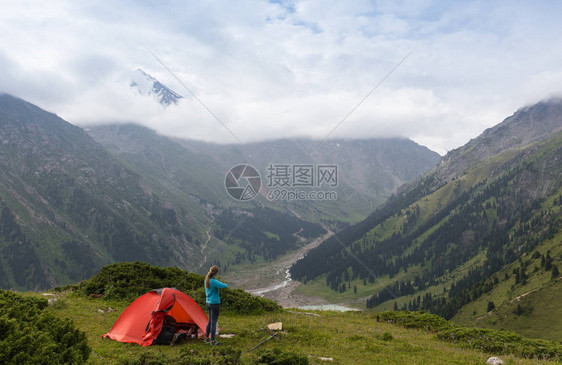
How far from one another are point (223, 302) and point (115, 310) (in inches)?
295

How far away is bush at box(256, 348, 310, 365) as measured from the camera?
13598 mm

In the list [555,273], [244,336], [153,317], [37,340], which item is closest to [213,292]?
[244,336]

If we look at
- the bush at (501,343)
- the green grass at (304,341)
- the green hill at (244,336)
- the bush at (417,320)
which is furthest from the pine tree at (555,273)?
the green grass at (304,341)

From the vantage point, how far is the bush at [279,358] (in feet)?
44.6

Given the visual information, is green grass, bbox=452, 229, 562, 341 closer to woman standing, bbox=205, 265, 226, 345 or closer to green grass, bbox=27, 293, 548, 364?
green grass, bbox=27, 293, 548, 364

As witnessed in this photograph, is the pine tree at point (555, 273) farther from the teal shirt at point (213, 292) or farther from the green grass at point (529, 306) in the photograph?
the teal shirt at point (213, 292)

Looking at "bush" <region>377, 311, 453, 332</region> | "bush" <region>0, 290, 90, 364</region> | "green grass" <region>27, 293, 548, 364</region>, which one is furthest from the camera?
"bush" <region>377, 311, 453, 332</region>

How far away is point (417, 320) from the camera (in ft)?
88.0

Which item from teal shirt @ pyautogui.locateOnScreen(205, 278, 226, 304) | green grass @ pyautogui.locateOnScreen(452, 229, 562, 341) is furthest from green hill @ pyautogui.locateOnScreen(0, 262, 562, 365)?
green grass @ pyautogui.locateOnScreen(452, 229, 562, 341)

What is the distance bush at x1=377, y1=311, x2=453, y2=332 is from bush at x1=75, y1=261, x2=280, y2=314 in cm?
973

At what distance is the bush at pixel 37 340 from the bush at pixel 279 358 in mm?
6687

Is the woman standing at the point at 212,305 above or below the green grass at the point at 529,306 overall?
above

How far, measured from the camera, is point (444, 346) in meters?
20.2

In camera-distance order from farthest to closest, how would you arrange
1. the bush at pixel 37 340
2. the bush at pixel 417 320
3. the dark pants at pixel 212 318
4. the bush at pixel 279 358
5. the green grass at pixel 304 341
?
the bush at pixel 417 320 → the dark pants at pixel 212 318 → the green grass at pixel 304 341 → the bush at pixel 279 358 → the bush at pixel 37 340
